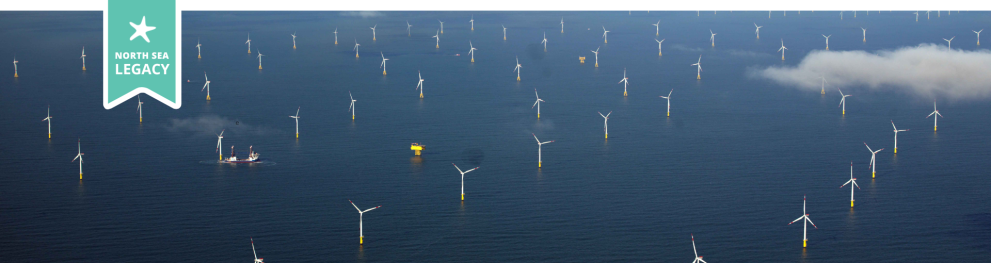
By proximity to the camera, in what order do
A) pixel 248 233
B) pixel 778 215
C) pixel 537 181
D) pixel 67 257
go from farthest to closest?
pixel 537 181 < pixel 778 215 < pixel 248 233 < pixel 67 257

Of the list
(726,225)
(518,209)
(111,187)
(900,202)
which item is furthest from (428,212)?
(900,202)

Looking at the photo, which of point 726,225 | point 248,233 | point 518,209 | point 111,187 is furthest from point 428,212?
point 111,187

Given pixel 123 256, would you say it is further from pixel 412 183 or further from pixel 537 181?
pixel 537 181

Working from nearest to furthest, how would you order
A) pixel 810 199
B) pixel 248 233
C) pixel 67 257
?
pixel 67 257 → pixel 248 233 → pixel 810 199

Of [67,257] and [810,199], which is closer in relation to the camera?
[67,257]

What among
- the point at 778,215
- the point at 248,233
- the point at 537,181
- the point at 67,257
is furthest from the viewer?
the point at 537,181

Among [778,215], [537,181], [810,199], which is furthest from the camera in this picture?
[537,181]

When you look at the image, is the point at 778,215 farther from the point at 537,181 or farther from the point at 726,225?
the point at 537,181

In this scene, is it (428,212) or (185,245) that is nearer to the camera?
(185,245)
